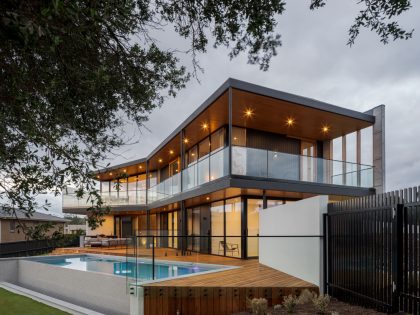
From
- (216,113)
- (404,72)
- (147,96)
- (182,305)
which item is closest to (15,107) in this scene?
(147,96)

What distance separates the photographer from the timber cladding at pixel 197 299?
6.78m

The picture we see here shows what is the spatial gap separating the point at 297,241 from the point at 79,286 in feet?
25.5

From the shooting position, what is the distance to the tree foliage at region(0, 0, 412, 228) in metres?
3.85

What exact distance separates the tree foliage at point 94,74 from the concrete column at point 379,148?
10.3 meters

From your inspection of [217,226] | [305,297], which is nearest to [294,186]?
[217,226]

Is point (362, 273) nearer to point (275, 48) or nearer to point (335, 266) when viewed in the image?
point (335, 266)

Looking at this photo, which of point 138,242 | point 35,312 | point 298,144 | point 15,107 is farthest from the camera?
point 298,144

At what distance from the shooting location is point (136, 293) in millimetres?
6812

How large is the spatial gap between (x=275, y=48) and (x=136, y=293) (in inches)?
217

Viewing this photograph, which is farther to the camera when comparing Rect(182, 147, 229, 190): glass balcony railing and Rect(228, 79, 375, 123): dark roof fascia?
Rect(182, 147, 229, 190): glass balcony railing

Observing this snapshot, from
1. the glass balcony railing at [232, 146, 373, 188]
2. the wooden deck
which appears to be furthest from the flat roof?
the wooden deck

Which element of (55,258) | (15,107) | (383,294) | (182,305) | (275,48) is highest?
(275,48)

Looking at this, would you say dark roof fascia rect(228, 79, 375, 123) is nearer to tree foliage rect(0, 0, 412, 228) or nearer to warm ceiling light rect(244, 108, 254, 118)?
warm ceiling light rect(244, 108, 254, 118)

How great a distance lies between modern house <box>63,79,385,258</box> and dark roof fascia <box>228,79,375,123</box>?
3 cm
